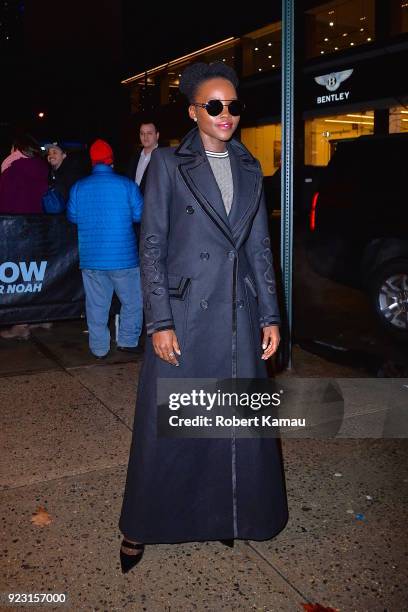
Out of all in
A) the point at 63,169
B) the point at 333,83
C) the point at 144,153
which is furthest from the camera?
the point at 333,83

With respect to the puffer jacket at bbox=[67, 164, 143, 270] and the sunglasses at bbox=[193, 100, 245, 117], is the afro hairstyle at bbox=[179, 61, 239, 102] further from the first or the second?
the puffer jacket at bbox=[67, 164, 143, 270]

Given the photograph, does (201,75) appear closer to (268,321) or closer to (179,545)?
(268,321)

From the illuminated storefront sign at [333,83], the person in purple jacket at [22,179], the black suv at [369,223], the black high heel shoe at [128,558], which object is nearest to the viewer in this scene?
the black high heel shoe at [128,558]

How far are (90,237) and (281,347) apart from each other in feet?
6.72

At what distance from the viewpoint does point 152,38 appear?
102 ft

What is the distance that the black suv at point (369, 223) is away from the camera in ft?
23.1

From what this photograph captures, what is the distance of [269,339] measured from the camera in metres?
2.93

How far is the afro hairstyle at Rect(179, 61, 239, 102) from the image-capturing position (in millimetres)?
2670

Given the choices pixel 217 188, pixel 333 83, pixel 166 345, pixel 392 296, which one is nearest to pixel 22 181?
pixel 392 296

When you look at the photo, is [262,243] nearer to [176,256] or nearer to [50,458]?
[176,256]

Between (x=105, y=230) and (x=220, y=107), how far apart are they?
3.23m

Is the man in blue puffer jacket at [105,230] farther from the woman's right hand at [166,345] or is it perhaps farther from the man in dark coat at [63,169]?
the woman's right hand at [166,345]

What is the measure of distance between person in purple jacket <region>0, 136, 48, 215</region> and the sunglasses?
461 centimetres

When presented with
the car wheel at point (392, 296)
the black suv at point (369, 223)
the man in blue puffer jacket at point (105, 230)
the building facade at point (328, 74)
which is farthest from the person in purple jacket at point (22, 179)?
the building facade at point (328, 74)
